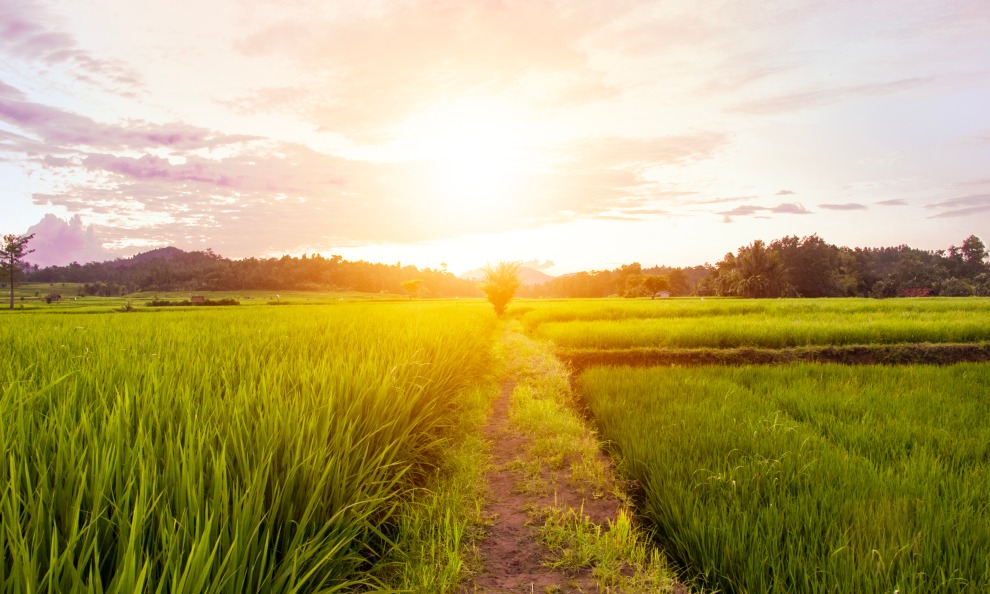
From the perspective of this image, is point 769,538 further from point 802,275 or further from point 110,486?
point 802,275

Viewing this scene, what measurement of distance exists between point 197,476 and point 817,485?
3.52 m

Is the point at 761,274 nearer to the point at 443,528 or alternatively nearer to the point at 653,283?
the point at 653,283

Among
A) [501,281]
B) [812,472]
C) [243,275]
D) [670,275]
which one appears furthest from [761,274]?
[243,275]

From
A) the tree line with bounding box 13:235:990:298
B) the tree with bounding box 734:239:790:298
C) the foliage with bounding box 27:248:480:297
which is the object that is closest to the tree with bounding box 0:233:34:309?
the tree line with bounding box 13:235:990:298

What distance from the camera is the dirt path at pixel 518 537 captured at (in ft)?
8.17

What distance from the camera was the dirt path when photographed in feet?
8.17

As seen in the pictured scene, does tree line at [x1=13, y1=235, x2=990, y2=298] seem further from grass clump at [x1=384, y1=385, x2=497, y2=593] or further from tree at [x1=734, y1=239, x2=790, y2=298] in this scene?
grass clump at [x1=384, y1=385, x2=497, y2=593]

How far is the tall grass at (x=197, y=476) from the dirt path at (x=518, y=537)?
624 mm

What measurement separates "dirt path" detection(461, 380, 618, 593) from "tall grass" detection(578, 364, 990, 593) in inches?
22.9

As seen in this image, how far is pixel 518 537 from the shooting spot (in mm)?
3004

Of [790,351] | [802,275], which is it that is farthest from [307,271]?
[790,351]

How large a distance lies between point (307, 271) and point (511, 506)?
95531 millimetres

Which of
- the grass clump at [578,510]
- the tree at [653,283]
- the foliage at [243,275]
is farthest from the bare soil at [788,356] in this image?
the foliage at [243,275]

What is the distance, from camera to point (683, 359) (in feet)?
32.3
